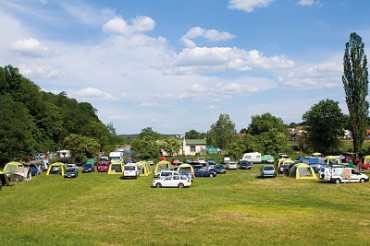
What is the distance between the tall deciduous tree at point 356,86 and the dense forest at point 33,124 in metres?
44.9

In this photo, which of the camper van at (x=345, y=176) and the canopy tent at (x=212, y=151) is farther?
the canopy tent at (x=212, y=151)

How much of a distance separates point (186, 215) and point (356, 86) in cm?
5284

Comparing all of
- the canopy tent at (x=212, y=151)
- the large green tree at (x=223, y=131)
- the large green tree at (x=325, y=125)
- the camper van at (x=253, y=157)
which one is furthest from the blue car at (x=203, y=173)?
the large green tree at (x=223, y=131)

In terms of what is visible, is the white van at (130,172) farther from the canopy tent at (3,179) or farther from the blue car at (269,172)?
the blue car at (269,172)

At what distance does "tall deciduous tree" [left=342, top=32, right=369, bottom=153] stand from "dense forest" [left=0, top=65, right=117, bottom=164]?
44.9m

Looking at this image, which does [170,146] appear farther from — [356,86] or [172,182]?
[172,182]

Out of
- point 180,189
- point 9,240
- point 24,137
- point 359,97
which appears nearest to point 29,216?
point 9,240

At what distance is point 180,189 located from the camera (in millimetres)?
33719

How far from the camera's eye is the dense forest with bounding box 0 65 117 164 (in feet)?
179

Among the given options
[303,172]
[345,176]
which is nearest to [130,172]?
[303,172]

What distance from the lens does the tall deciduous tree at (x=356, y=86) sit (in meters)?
64.1

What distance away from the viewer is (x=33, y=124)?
6825 cm

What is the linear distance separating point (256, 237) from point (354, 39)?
195ft

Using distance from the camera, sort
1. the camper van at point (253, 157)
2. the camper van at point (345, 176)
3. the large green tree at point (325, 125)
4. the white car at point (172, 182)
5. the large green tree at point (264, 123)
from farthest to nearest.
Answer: the large green tree at point (264, 123)
the large green tree at point (325, 125)
the camper van at point (253, 157)
the camper van at point (345, 176)
the white car at point (172, 182)
